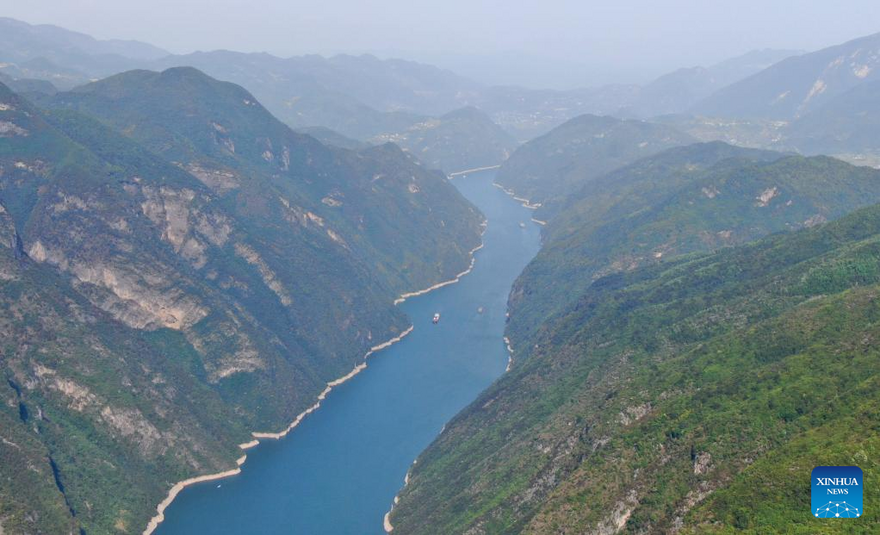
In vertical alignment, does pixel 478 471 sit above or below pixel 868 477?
below

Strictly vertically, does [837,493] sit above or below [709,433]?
above

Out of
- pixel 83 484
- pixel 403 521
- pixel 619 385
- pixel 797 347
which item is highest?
pixel 797 347

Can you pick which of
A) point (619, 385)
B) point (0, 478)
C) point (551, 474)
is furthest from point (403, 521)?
point (0, 478)

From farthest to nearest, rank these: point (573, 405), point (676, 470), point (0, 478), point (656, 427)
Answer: point (573, 405) → point (0, 478) → point (656, 427) → point (676, 470)

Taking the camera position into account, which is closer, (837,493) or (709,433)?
(837,493)

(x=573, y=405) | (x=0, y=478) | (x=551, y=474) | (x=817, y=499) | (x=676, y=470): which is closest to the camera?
(x=817, y=499)

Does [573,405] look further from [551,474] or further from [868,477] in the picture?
[868,477]
